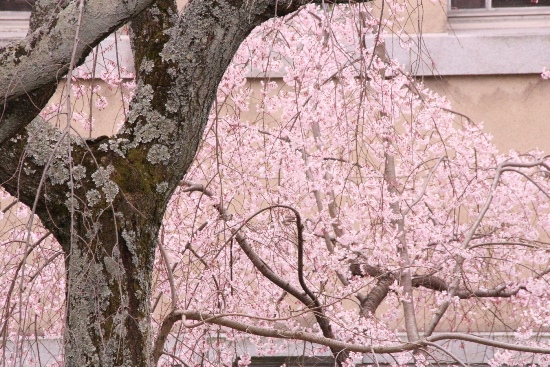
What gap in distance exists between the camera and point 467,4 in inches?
289

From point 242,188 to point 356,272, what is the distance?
88 cm

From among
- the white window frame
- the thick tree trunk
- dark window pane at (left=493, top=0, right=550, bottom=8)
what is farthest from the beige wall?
the thick tree trunk

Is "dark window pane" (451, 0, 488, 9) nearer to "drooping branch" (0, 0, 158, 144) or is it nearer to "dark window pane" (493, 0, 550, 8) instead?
"dark window pane" (493, 0, 550, 8)

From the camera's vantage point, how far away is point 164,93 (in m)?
2.76

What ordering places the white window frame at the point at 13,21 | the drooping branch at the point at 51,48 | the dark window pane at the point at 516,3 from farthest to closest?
1. the dark window pane at the point at 516,3
2. the white window frame at the point at 13,21
3. the drooping branch at the point at 51,48

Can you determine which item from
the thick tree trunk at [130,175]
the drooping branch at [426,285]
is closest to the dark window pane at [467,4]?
the drooping branch at [426,285]

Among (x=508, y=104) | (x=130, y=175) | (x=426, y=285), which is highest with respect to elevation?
(x=508, y=104)

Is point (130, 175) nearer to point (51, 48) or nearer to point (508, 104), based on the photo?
point (51, 48)

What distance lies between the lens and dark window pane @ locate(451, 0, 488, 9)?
7.32m

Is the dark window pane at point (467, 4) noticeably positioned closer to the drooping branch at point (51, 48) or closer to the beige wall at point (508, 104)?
the beige wall at point (508, 104)

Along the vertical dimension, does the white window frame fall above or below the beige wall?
above

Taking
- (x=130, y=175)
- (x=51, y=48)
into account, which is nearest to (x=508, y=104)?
(x=130, y=175)

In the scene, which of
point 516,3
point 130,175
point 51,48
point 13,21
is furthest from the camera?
point 516,3

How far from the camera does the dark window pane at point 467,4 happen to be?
7320mm
